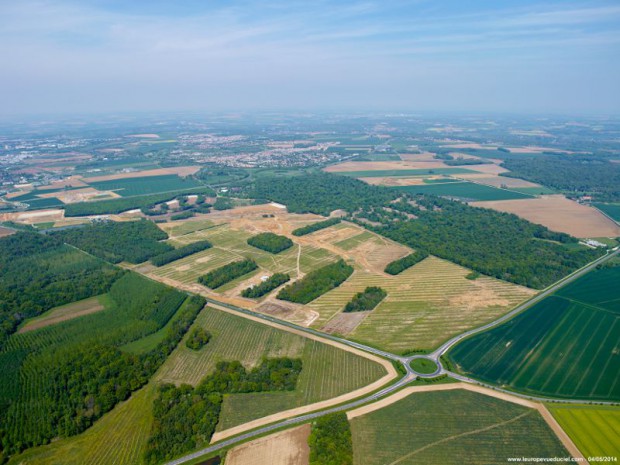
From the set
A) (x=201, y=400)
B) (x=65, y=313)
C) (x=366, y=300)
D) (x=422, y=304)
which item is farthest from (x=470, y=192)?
(x=65, y=313)

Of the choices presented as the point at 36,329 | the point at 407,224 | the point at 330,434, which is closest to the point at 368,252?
the point at 407,224

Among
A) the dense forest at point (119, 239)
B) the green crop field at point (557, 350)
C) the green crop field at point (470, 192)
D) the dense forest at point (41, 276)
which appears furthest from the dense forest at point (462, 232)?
the dense forest at point (41, 276)

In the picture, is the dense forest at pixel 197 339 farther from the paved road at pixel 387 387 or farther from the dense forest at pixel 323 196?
the dense forest at pixel 323 196

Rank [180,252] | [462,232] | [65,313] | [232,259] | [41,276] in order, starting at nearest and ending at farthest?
[65,313], [41,276], [232,259], [180,252], [462,232]

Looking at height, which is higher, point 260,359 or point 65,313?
point 260,359

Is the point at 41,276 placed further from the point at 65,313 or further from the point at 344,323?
the point at 344,323

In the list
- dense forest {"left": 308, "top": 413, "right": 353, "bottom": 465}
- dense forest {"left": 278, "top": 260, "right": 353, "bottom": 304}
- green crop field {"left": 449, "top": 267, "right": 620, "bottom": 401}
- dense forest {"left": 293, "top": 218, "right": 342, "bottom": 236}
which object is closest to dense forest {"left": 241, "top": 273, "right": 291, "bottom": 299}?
dense forest {"left": 278, "top": 260, "right": 353, "bottom": 304}

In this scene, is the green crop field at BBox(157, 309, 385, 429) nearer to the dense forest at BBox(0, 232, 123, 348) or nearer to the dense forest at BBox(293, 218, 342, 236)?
the dense forest at BBox(0, 232, 123, 348)
